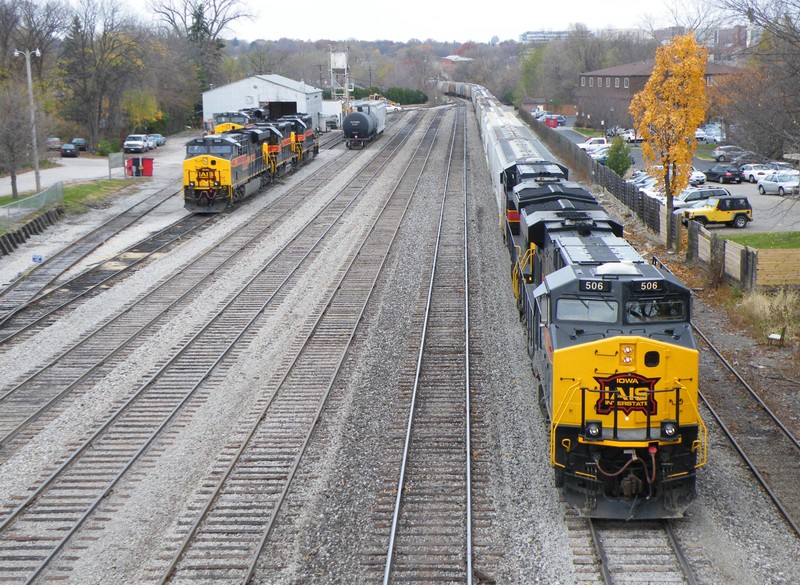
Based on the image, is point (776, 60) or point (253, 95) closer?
point (776, 60)

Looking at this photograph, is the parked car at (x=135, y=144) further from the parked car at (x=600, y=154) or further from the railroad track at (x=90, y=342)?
the railroad track at (x=90, y=342)

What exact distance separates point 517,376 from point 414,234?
49.5 ft

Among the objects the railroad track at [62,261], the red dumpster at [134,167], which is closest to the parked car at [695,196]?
the railroad track at [62,261]

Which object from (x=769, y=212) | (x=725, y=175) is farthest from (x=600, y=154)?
(x=769, y=212)

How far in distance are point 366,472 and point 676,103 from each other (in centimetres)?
2040

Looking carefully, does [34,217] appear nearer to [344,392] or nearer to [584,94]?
[344,392]

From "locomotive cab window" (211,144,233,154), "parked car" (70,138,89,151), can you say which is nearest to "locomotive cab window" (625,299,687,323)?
"locomotive cab window" (211,144,233,154)

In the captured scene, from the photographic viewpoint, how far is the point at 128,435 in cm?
1457

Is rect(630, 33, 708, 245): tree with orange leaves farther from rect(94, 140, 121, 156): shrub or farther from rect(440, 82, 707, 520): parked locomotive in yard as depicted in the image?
rect(94, 140, 121, 156): shrub

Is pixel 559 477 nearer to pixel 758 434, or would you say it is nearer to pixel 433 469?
pixel 433 469

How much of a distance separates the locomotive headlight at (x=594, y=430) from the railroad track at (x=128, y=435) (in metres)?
6.27

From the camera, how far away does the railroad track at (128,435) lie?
36.7ft

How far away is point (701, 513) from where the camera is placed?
11.7 meters

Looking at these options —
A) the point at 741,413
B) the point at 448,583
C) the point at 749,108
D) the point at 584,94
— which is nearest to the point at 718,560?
the point at 448,583
